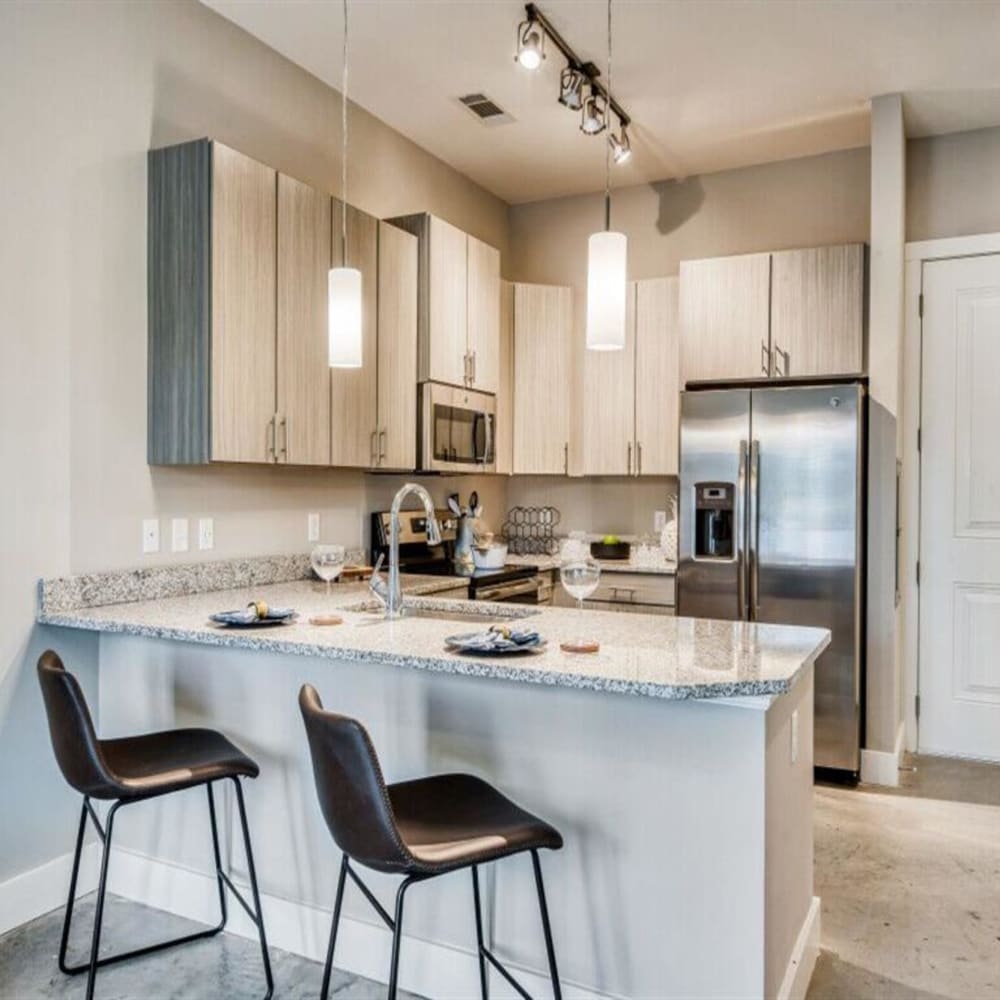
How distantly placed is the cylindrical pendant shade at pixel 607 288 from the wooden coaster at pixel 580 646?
790 mm

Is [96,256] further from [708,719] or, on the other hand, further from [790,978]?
[790,978]

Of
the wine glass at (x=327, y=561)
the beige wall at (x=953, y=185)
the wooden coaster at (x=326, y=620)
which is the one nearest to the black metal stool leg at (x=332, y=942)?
the wooden coaster at (x=326, y=620)

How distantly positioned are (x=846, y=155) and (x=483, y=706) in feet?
12.1

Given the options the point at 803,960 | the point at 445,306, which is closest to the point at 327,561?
the point at 445,306

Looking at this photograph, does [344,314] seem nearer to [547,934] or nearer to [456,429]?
[456,429]

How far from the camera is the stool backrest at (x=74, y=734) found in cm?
199

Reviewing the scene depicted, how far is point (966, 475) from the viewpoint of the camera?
4.13m

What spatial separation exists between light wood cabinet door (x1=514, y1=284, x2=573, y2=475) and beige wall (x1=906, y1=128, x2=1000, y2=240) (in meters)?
1.85

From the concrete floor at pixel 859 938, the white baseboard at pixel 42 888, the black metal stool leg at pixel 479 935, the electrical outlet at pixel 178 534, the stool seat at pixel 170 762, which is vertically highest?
the electrical outlet at pixel 178 534

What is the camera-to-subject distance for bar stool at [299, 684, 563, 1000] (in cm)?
159

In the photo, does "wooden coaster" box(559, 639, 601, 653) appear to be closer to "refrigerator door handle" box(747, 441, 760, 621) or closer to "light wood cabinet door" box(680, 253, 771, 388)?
"refrigerator door handle" box(747, 441, 760, 621)

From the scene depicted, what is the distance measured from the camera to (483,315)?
4.38 metres

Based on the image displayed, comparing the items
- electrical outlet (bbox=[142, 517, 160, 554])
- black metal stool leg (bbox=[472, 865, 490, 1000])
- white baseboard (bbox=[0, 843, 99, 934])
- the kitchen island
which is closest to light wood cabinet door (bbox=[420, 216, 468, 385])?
electrical outlet (bbox=[142, 517, 160, 554])

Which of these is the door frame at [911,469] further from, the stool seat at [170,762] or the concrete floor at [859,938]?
the stool seat at [170,762]
